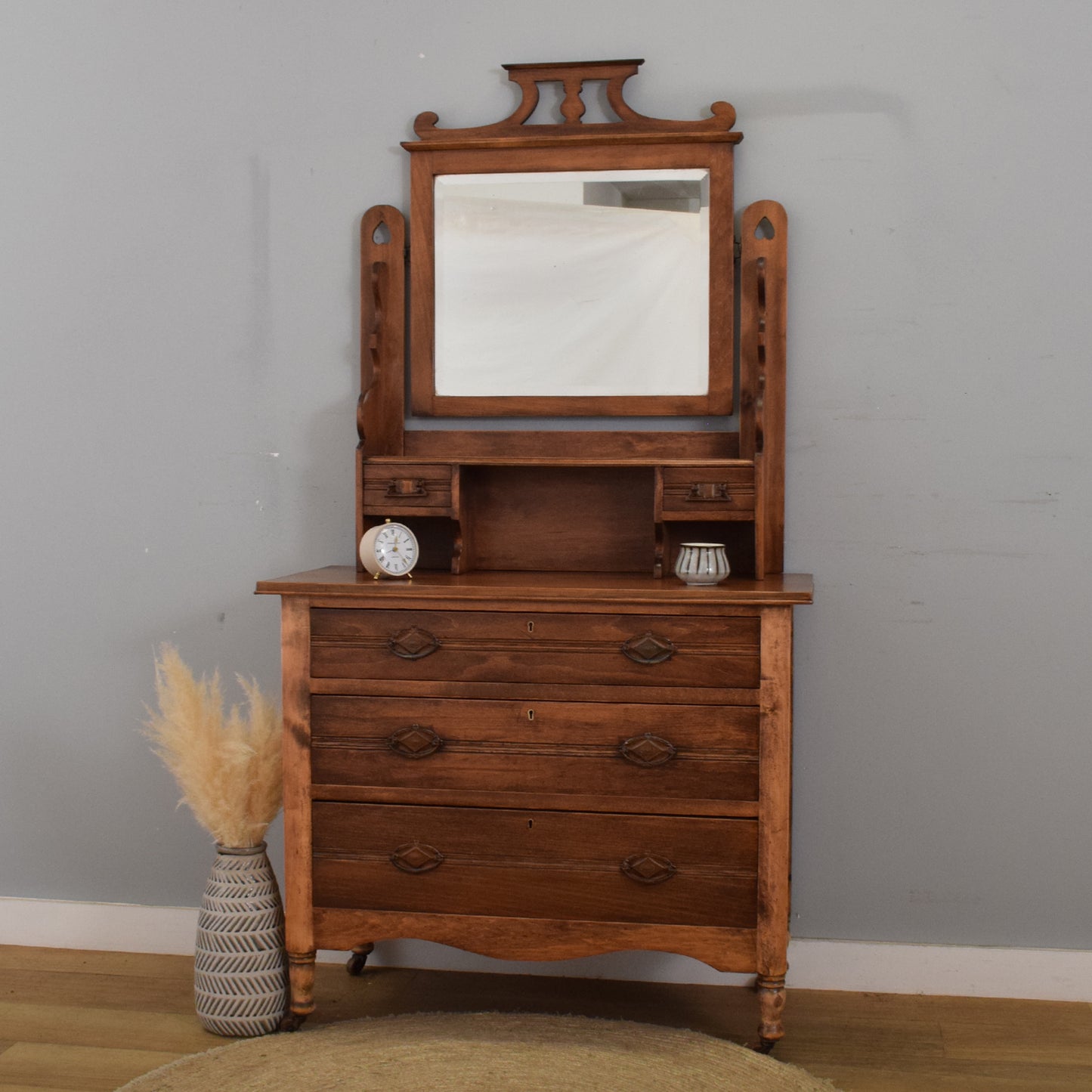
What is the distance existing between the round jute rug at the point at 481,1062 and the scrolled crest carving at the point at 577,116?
192 centimetres

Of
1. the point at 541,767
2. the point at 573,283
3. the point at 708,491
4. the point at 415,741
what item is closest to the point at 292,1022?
the point at 415,741

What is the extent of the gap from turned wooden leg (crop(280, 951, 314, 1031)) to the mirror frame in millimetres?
1212

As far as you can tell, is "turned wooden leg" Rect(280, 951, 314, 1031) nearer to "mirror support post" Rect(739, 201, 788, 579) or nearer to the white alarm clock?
the white alarm clock

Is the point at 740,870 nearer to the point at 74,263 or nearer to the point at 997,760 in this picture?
the point at 997,760

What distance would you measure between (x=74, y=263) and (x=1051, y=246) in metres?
2.28

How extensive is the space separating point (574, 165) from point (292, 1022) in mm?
1944

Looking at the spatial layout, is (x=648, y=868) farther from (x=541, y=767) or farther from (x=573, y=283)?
(x=573, y=283)

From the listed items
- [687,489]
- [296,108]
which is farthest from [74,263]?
[687,489]

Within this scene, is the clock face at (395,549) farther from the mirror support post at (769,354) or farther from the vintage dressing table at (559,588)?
Result: the mirror support post at (769,354)

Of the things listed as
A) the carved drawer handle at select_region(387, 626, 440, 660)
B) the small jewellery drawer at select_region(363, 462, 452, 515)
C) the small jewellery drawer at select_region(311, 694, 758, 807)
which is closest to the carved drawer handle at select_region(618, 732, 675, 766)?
the small jewellery drawer at select_region(311, 694, 758, 807)

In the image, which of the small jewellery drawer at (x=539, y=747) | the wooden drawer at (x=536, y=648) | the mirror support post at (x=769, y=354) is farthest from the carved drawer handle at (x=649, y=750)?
the mirror support post at (x=769, y=354)

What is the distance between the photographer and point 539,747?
222cm

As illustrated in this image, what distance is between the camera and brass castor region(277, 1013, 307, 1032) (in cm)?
237

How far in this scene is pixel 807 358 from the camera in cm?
260
